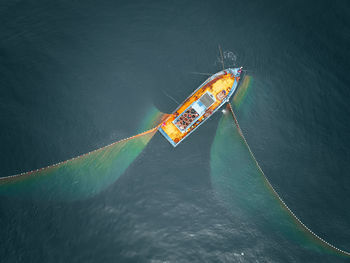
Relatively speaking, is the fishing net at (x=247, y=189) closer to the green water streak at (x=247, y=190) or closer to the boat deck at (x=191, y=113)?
the green water streak at (x=247, y=190)

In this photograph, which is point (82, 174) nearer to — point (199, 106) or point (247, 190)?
point (199, 106)

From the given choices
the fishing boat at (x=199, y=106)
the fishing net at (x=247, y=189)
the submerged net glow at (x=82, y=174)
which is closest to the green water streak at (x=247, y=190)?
the fishing net at (x=247, y=189)

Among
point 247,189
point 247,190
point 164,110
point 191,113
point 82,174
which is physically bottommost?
point 247,190

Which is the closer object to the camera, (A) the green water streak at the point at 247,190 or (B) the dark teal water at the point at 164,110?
(B) the dark teal water at the point at 164,110

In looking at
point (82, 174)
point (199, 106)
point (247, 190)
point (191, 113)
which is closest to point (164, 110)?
point (191, 113)

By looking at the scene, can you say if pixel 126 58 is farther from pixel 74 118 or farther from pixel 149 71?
pixel 74 118

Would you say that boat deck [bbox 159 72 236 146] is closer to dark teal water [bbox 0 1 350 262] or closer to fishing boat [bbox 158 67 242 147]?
fishing boat [bbox 158 67 242 147]

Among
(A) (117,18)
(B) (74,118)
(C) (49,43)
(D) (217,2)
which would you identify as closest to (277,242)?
(B) (74,118)
